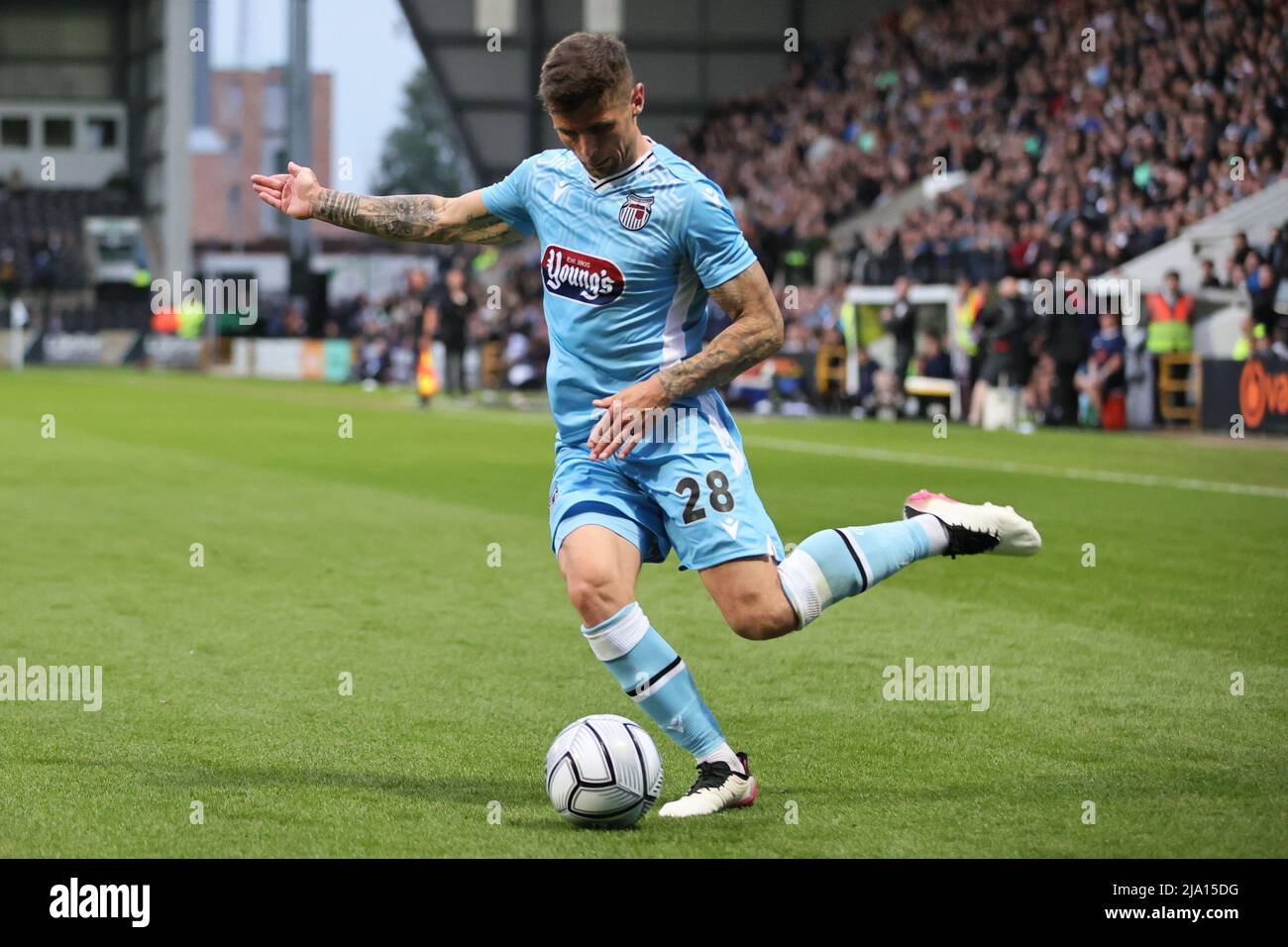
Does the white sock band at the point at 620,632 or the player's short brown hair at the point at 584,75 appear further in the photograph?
the white sock band at the point at 620,632

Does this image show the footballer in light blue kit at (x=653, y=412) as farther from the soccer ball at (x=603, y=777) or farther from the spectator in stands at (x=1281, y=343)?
the spectator in stands at (x=1281, y=343)

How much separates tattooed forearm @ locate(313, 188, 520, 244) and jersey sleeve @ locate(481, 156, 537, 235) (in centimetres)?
7

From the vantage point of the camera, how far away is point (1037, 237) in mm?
25500

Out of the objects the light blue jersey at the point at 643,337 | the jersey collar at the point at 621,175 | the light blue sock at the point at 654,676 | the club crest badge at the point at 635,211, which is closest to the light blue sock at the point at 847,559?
the light blue jersey at the point at 643,337

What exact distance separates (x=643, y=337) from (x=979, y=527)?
4.12ft

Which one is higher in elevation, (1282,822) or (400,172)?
(400,172)

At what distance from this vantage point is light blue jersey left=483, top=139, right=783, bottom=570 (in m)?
5.24

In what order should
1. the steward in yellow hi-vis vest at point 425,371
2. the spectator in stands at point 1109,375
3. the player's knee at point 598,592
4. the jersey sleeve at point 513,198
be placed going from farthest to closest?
the steward in yellow hi-vis vest at point 425,371 → the spectator in stands at point 1109,375 → the jersey sleeve at point 513,198 → the player's knee at point 598,592

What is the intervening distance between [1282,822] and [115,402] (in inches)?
1029

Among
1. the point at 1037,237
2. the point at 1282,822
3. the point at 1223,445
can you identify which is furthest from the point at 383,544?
the point at 1037,237

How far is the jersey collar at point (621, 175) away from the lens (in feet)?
17.4

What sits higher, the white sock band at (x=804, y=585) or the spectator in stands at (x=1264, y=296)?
the spectator in stands at (x=1264, y=296)
